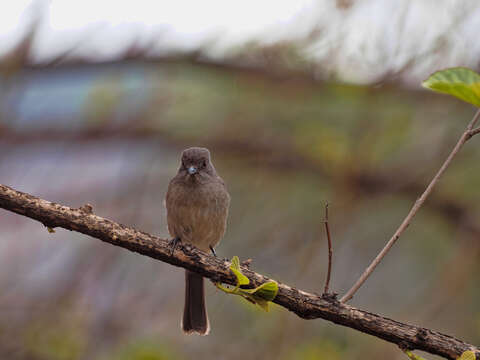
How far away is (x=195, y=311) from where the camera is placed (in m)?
5.21

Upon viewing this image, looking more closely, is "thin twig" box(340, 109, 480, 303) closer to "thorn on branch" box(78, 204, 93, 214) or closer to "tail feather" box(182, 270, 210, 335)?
"thorn on branch" box(78, 204, 93, 214)

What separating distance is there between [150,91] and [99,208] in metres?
1.36

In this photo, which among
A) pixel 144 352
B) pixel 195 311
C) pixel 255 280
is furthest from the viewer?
pixel 195 311

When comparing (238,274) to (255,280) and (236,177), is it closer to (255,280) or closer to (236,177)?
(255,280)

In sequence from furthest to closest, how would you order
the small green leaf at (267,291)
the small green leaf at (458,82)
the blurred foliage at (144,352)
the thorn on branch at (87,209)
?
the blurred foliage at (144,352)
the thorn on branch at (87,209)
the small green leaf at (267,291)
the small green leaf at (458,82)

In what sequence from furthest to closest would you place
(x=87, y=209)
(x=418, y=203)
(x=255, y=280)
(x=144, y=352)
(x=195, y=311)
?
(x=195, y=311)
(x=144, y=352)
(x=255, y=280)
(x=87, y=209)
(x=418, y=203)

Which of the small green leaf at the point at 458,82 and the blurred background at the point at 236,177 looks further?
the blurred background at the point at 236,177

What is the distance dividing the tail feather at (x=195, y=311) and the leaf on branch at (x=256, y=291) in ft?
7.51

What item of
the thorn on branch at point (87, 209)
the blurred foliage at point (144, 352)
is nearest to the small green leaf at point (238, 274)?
the thorn on branch at point (87, 209)

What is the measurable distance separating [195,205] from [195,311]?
90 cm

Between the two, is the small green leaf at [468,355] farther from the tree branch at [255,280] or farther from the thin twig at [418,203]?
the thin twig at [418,203]

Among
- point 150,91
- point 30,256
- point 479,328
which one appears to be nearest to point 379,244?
point 479,328

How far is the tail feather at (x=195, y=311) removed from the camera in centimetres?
508

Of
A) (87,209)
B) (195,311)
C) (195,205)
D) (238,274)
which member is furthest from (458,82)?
(195,311)
